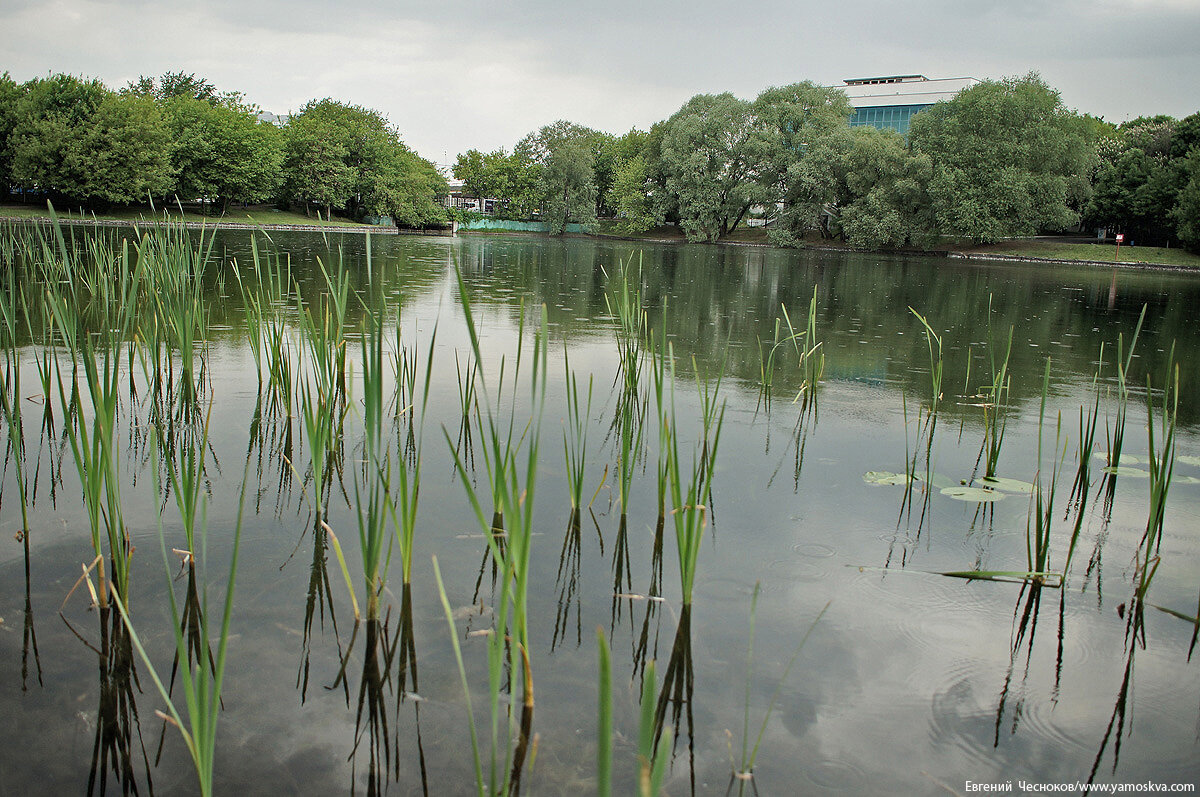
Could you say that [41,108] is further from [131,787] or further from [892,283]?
[131,787]

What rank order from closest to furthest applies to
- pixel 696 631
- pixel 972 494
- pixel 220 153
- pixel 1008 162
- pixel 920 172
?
pixel 696 631 → pixel 972 494 → pixel 1008 162 → pixel 920 172 → pixel 220 153

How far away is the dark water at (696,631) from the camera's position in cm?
195

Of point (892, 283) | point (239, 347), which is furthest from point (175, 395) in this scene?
point (892, 283)

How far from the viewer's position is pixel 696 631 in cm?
253

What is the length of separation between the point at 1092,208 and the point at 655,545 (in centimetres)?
5251

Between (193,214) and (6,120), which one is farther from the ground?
(6,120)

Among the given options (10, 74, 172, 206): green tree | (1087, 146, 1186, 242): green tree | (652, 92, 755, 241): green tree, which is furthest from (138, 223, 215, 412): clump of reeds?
(1087, 146, 1186, 242): green tree

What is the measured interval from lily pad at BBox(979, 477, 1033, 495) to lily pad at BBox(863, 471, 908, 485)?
0.40 m

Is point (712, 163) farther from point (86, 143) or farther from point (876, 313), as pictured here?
point (876, 313)

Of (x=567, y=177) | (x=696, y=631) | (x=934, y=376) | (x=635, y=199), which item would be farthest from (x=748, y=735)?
(x=567, y=177)

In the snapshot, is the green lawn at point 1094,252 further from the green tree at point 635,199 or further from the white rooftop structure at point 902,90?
the white rooftop structure at point 902,90

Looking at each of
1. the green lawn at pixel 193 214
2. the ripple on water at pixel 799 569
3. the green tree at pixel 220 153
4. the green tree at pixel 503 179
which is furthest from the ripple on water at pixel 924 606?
the green tree at pixel 503 179

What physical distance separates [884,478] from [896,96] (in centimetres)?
8033

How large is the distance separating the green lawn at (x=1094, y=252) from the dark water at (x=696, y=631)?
40.2 metres
